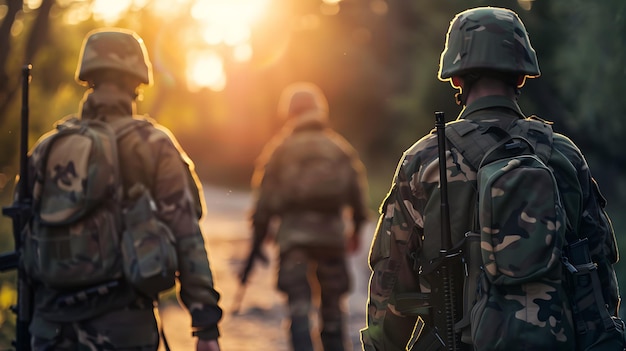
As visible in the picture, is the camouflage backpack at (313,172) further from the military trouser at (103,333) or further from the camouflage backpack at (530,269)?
the camouflage backpack at (530,269)

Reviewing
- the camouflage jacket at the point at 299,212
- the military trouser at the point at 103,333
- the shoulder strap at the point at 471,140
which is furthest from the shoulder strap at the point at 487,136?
the camouflage jacket at the point at 299,212

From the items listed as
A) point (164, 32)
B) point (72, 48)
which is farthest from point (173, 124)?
point (72, 48)

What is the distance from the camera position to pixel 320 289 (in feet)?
28.3

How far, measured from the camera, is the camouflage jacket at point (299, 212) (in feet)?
27.9

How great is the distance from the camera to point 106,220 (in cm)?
434

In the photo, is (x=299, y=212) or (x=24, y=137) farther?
(x=299, y=212)

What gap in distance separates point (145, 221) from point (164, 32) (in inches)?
304

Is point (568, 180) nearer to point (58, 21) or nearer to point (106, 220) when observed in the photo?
point (106, 220)

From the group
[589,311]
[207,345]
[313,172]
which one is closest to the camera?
[589,311]

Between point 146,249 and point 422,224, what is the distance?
4.21 feet

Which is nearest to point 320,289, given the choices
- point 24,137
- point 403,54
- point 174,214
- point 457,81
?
point 24,137

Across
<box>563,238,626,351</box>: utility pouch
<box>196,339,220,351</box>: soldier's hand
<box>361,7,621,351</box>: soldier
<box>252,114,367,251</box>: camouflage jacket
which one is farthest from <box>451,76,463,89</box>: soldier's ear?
<box>252,114,367,251</box>: camouflage jacket

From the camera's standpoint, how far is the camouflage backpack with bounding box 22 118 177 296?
4.27 m

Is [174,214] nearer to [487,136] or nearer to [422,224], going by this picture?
[422,224]
